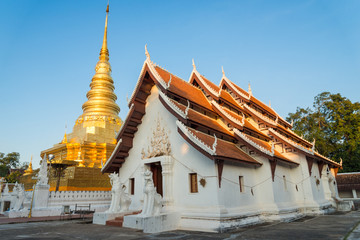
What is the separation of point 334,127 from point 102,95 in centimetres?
2628

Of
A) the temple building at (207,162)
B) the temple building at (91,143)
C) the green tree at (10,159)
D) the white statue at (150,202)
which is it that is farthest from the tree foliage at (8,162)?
the white statue at (150,202)

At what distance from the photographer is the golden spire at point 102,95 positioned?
26750 mm

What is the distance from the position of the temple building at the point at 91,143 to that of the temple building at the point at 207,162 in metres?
6.54

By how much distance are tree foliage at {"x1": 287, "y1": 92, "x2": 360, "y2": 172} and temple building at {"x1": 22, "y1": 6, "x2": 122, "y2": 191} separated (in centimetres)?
2118

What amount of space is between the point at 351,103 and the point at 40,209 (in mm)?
31670

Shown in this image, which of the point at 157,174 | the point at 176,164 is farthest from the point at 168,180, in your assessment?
the point at 157,174

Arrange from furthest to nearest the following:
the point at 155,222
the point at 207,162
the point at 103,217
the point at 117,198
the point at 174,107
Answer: the point at 117,198
the point at 103,217
the point at 174,107
the point at 207,162
the point at 155,222

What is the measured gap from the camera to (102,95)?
2761 centimetres

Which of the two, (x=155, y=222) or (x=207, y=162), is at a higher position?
(x=207, y=162)

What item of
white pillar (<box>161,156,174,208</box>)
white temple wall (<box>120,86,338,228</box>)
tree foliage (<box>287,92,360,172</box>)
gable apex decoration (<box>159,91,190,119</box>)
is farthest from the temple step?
tree foliage (<box>287,92,360,172</box>)

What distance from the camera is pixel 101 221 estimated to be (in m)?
10.5

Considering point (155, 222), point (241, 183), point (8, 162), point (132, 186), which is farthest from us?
point (8, 162)

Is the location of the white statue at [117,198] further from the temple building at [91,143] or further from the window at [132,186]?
the temple building at [91,143]

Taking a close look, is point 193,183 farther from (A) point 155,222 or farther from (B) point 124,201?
(B) point 124,201
